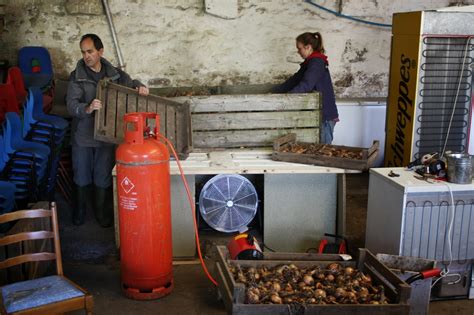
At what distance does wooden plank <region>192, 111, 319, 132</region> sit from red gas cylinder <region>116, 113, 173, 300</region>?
0.98 m

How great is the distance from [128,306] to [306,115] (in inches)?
84.2

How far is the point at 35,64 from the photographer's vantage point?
6527mm

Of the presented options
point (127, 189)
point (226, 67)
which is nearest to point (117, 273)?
point (127, 189)

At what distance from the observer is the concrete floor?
371 cm

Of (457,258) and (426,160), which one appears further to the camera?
(426,160)

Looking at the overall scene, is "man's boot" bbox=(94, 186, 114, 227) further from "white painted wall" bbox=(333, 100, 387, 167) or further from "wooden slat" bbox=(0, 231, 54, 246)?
"white painted wall" bbox=(333, 100, 387, 167)

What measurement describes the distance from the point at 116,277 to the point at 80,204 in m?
1.16

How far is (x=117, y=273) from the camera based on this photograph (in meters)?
4.25

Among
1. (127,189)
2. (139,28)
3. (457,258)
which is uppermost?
(139,28)

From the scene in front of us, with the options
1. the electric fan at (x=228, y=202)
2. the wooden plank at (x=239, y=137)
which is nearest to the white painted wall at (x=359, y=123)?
the wooden plank at (x=239, y=137)

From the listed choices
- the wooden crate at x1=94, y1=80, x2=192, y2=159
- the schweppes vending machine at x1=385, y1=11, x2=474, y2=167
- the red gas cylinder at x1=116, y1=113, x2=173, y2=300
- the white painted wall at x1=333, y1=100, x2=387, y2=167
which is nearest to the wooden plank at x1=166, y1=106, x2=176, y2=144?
the wooden crate at x1=94, y1=80, x2=192, y2=159

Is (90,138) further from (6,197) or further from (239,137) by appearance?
(239,137)

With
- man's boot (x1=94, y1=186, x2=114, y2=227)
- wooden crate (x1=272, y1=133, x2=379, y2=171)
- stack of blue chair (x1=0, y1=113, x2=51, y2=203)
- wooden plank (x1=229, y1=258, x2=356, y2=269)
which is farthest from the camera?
man's boot (x1=94, y1=186, x2=114, y2=227)

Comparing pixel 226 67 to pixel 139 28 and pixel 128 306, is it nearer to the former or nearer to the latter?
pixel 139 28
